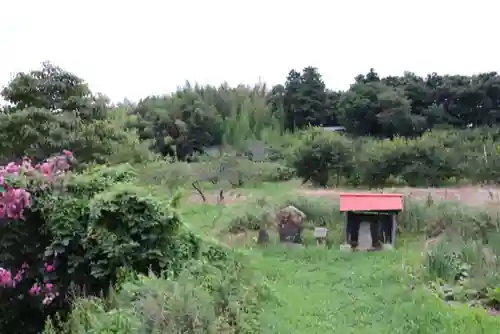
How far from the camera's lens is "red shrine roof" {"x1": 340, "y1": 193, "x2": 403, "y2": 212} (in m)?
10.2

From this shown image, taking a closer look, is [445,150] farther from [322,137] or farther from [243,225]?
[243,225]

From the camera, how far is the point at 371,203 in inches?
407

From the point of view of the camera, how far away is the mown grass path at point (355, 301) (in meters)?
4.94

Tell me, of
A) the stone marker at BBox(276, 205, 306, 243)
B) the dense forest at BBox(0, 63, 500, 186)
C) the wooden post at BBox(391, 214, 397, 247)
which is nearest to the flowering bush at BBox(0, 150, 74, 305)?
the stone marker at BBox(276, 205, 306, 243)

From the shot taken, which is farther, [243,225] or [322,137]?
[322,137]

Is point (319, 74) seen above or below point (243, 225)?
above

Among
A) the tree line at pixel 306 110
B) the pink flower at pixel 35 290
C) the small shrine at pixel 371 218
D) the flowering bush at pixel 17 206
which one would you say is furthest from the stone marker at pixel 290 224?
the tree line at pixel 306 110

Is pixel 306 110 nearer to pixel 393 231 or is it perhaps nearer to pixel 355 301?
pixel 393 231

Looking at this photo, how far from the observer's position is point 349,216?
34.2 feet

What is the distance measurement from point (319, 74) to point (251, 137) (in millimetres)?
6278

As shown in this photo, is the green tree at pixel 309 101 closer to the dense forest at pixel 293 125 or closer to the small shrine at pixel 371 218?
the dense forest at pixel 293 125

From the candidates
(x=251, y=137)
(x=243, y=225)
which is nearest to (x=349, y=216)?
(x=243, y=225)

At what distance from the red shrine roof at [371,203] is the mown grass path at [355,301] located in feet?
4.42

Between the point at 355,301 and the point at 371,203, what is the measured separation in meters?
4.36
